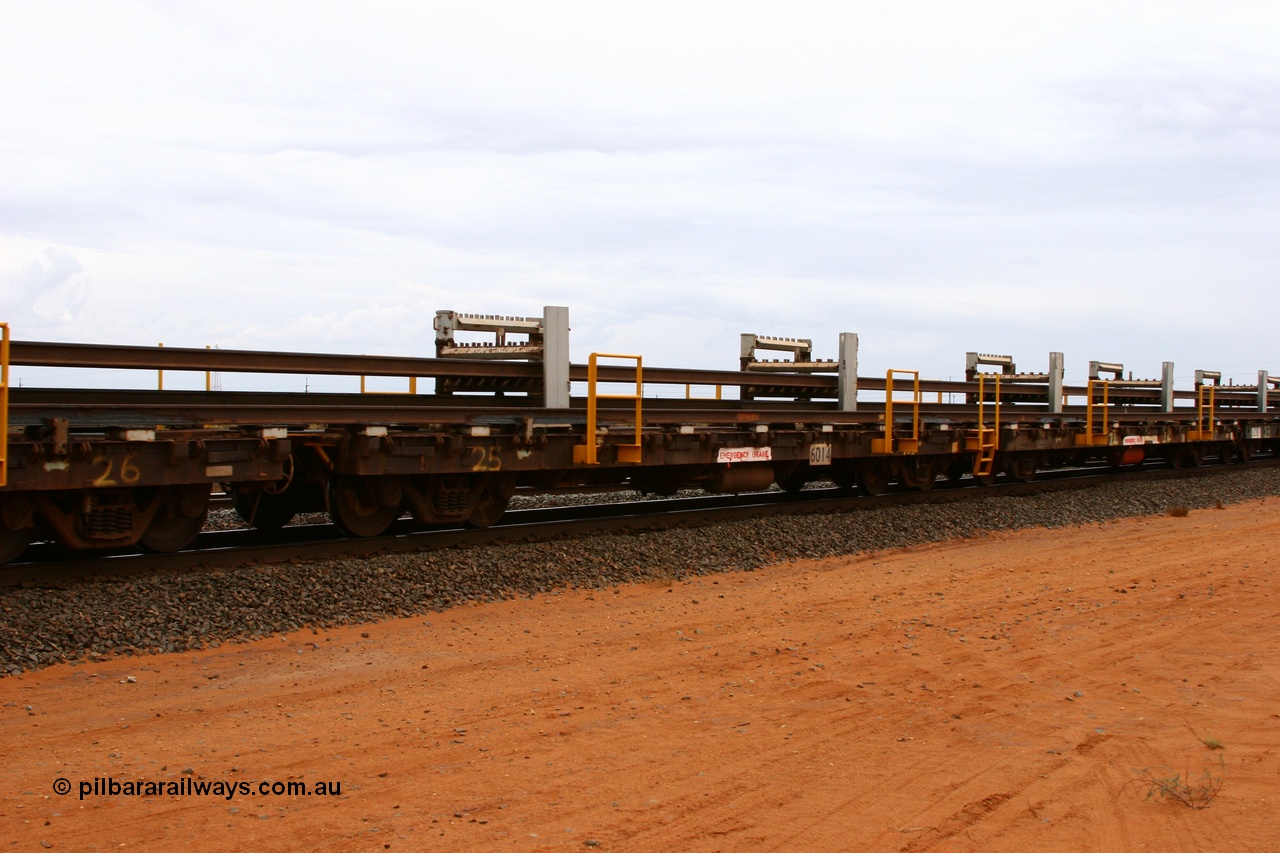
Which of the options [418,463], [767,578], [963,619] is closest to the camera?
[963,619]

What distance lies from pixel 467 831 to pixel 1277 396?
109 feet

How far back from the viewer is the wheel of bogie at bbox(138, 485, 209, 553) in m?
9.00

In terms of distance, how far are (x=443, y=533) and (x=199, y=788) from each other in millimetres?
5938

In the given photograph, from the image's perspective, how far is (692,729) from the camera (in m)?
5.65

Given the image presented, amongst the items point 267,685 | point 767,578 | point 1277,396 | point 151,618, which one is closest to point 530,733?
point 267,685

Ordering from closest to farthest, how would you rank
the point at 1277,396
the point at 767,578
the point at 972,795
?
the point at 972,795
the point at 767,578
the point at 1277,396

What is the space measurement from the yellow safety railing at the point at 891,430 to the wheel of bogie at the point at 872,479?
921mm

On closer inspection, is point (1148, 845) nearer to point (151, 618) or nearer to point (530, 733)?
point (530, 733)

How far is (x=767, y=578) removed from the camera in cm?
1061

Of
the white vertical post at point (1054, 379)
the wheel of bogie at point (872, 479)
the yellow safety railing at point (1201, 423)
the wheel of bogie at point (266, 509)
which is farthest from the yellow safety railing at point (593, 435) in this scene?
the yellow safety railing at point (1201, 423)

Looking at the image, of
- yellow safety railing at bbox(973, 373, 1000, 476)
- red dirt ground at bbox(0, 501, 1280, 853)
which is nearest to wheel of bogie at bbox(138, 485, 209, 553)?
red dirt ground at bbox(0, 501, 1280, 853)

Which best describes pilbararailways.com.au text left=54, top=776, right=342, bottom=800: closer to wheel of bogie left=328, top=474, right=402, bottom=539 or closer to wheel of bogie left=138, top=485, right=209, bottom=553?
wheel of bogie left=138, top=485, right=209, bottom=553

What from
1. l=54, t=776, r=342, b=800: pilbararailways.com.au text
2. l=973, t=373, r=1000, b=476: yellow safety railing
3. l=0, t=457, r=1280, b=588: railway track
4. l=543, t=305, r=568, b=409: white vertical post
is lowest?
l=54, t=776, r=342, b=800: pilbararailways.com.au text

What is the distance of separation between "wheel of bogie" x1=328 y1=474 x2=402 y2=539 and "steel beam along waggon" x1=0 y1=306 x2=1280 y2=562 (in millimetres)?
15
